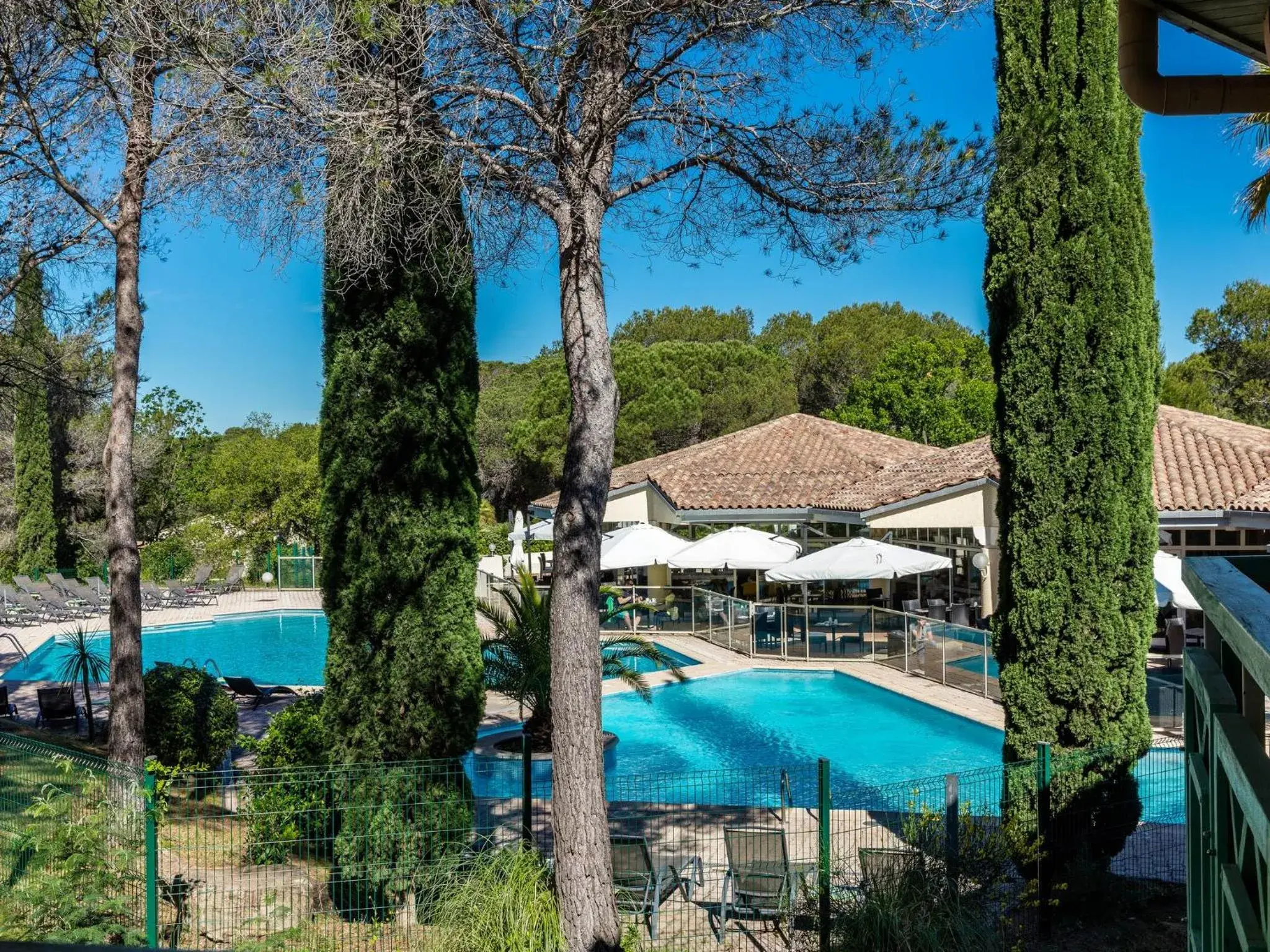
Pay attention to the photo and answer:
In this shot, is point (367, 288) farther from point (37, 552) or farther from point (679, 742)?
point (37, 552)

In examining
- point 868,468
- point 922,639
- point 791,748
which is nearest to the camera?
point 791,748

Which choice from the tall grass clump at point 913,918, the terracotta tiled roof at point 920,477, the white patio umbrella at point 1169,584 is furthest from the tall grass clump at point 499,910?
the terracotta tiled roof at point 920,477

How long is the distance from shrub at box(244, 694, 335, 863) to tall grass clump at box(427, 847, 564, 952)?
133 cm

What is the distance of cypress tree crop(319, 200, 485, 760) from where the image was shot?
27.8 ft

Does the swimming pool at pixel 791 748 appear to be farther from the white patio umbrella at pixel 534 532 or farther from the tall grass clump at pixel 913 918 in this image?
the white patio umbrella at pixel 534 532

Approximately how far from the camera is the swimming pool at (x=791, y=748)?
10.4 m

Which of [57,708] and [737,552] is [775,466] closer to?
[737,552]

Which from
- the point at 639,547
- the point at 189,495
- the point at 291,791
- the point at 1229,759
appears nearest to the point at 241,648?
the point at 639,547

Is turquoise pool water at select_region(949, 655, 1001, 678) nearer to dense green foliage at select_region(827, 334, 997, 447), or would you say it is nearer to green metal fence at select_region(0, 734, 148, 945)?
green metal fence at select_region(0, 734, 148, 945)

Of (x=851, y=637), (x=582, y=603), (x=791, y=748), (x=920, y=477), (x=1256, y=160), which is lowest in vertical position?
(x=791, y=748)

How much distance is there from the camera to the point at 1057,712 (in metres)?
8.99

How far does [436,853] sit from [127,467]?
202 inches

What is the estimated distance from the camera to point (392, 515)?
27.9ft

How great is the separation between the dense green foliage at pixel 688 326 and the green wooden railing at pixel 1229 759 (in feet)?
173
